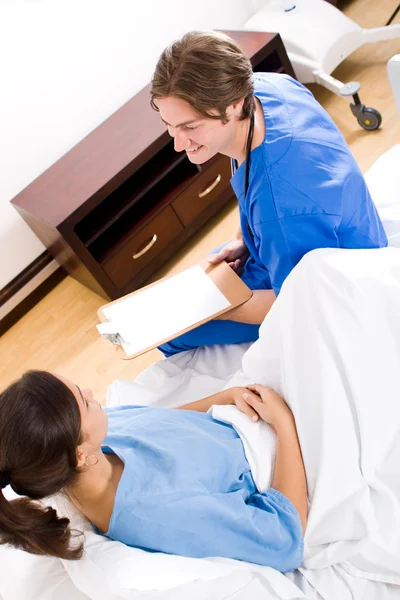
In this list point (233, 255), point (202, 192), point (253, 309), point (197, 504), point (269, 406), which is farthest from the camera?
point (202, 192)

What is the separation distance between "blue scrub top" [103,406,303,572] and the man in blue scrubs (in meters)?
0.49

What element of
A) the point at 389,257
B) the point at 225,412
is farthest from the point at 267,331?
the point at 389,257

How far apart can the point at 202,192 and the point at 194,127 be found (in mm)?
1194

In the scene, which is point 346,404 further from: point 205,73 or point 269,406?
point 205,73

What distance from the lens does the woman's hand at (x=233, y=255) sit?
1.72 m

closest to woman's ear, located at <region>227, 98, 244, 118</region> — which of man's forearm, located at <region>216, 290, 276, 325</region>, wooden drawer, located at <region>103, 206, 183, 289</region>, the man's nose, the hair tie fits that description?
the man's nose

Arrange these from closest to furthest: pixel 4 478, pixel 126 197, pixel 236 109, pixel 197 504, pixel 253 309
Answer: pixel 4 478
pixel 197 504
pixel 236 109
pixel 253 309
pixel 126 197

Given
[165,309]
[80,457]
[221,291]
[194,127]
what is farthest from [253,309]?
[80,457]

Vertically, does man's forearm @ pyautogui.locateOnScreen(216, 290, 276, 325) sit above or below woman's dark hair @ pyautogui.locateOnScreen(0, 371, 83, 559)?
below

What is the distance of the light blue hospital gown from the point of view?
1264mm

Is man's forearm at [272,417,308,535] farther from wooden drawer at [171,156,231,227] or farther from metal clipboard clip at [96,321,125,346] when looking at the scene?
wooden drawer at [171,156,231,227]

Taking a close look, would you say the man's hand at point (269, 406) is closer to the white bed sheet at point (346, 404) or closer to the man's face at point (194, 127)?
the white bed sheet at point (346, 404)

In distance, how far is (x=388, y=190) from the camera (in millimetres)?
1640

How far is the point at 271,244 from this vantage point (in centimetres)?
133
